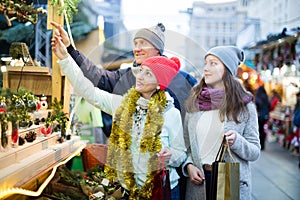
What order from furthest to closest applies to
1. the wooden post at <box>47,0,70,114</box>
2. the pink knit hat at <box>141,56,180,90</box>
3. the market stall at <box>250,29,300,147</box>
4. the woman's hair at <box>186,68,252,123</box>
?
the market stall at <box>250,29,300,147</box> < the wooden post at <box>47,0,70,114</box> < the woman's hair at <box>186,68,252,123</box> < the pink knit hat at <box>141,56,180,90</box>

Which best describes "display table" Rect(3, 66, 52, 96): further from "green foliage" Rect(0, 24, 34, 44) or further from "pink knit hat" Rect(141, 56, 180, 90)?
"pink knit hat" Rect(141, 56, 180, 90)

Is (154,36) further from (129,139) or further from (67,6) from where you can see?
(67,6)

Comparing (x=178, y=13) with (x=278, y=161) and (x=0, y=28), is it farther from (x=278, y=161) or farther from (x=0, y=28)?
(x=278, y=161)

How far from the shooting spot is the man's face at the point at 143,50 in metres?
1.94

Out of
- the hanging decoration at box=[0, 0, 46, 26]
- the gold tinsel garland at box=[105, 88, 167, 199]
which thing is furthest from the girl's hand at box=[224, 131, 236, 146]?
the hanging decoration at box=[0, 0, 46, 26]

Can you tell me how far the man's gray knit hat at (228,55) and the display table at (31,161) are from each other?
98 centimetres

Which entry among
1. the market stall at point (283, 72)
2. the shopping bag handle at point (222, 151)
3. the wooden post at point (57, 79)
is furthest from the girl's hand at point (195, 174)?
the market stall at point (283, 72)

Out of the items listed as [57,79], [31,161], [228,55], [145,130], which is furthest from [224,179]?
[57,79]

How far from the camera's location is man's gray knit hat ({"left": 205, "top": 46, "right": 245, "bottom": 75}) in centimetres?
221

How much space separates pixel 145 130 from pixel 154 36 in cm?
44

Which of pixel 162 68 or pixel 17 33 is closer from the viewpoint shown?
pixel 162 68

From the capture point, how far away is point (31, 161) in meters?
1.92

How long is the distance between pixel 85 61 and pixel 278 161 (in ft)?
21.6

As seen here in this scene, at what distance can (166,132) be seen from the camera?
1.94m
